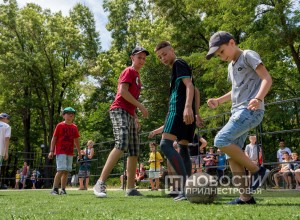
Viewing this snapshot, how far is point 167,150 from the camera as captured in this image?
15.1 ft

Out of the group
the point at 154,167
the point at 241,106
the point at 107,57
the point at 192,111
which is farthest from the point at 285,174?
the point at 107,57

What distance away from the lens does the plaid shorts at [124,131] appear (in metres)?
5.66

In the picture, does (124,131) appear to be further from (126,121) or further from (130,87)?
(130,87)

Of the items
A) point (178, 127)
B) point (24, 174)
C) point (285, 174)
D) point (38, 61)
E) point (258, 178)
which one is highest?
point (38, 61)

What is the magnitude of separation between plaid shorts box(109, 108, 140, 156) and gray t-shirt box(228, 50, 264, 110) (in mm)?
2126

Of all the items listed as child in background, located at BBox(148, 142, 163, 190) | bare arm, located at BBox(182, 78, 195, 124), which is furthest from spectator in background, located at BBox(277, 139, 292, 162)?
bare arm, located at BBox(182, 78, 195, 124)

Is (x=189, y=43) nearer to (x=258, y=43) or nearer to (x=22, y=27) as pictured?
(x=258, y=43)

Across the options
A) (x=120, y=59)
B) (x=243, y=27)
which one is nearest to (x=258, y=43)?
(x=243, y=27)

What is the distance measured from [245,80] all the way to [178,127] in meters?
1.11

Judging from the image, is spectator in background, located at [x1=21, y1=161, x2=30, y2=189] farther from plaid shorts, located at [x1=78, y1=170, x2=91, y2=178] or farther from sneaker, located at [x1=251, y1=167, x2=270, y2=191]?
sneaker, located at [x1=251, y1=167, x2=270, y2=191]

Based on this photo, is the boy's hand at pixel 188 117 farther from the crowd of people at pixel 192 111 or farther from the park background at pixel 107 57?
the park background at pixel 107 57

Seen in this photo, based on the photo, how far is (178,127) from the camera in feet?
15.4

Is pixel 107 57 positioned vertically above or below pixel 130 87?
above

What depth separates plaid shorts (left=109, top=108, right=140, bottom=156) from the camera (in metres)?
5.66
